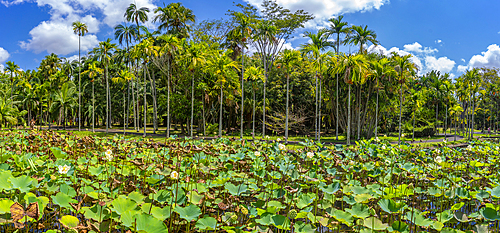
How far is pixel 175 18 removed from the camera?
2523 centimetres

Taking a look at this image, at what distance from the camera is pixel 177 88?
89.0 feet

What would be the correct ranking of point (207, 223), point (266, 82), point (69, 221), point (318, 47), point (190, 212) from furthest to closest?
1. point (266, 82)
2. point (318, 47)
3. point (190, 212)
4. point (207, 223)
5. point (69, 221)

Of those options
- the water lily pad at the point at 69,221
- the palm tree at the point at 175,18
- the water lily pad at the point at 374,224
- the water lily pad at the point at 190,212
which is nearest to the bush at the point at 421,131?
the palm tree at the point at 175,18

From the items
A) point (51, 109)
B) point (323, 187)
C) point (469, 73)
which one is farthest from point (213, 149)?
point (51, 109)

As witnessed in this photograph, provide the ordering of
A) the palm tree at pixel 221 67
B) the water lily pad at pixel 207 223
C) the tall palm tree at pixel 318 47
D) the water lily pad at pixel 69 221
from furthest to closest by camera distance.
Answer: the palm tree at pixel 221 67, the tall palm tree at pixel 318 47, the water lily pad at pixel 207 223, the water lily pad at pixel 69 221

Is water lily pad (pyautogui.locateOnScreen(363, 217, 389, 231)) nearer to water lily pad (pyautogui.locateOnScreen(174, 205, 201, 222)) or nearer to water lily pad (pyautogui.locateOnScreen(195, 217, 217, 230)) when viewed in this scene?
water lily pad (pyautogui.locateOnScreen(195, 217, 217, 230))

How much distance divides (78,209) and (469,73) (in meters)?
33.2

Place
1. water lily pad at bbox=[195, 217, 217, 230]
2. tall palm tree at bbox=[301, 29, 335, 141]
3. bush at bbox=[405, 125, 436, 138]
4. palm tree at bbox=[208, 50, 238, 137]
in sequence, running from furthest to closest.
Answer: bush at bbox=[405, 125, 436, 138] → palm tree at bbox=[208, 50, 238, 137] → tall palm tree at bbox=[301, 29, 335, 141] → water lily pad at bbox=[195, 217, 217, 230]

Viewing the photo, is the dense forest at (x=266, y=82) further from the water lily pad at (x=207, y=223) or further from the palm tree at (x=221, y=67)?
the water lily pad at (x=207, y=223)

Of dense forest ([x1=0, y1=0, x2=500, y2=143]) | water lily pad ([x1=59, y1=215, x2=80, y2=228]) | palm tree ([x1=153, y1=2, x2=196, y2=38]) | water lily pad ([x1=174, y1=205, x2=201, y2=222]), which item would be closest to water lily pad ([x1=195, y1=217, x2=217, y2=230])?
water lily pad ([x1=174, y1=205, x2=201, y2=222])

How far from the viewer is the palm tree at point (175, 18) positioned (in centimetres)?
2502

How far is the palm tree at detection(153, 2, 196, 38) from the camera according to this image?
25.0m

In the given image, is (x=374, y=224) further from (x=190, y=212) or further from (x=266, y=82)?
(x=266, y=82)

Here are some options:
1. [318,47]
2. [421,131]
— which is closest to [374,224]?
[318,47]
